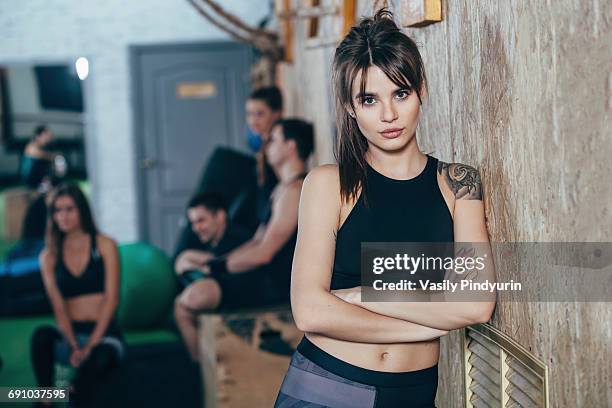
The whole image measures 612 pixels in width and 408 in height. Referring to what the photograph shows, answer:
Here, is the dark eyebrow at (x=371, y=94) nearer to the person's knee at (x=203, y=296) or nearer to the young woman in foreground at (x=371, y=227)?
the young woman in foreground at (x=371, y=227)

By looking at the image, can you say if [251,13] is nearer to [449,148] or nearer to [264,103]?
[264,103]

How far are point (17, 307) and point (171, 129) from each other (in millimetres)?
2282

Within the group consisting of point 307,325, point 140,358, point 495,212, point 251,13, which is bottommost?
point 140,358

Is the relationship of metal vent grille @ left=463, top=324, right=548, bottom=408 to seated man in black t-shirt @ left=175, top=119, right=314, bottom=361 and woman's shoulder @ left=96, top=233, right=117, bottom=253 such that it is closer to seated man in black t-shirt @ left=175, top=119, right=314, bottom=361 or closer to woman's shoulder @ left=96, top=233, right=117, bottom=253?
seated man in black t-shirt @ left=175, top=119, right=314, bottom=361

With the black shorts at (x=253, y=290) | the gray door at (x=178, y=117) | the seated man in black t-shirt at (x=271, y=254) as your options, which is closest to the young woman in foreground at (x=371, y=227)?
the seated man in black t-shirt at (x=271, y=254)

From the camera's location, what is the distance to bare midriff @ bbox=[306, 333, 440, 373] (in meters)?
1.60

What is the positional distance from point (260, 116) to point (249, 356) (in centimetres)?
161

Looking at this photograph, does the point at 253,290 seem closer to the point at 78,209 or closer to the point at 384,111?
the point at 78,209

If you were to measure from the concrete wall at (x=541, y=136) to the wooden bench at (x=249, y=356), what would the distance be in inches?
69.1

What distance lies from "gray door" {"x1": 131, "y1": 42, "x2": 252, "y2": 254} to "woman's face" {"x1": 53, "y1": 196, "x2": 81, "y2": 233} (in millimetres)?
3058

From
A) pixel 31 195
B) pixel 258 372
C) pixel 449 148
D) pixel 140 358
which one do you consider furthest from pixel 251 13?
pixel 449 148

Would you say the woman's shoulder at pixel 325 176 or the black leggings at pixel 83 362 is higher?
the woman's shoulder at pixel 325 176

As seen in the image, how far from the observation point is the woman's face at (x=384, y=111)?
→ 5.03 feet

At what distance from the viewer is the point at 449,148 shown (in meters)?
1.92
